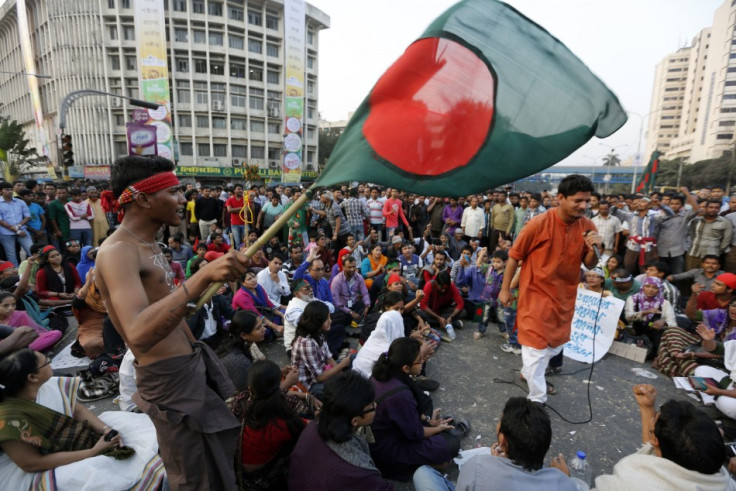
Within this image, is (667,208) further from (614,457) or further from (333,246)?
(333,246)

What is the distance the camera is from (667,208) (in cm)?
726

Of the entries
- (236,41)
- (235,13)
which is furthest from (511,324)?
(235,13)

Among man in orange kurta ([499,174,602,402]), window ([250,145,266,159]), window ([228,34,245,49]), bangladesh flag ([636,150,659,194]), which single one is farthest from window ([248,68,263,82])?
man in orange kurta ([499,174,602,402])

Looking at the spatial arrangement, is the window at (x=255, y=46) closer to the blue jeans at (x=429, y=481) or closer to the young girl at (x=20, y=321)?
the young girl at (x=20, y=321)

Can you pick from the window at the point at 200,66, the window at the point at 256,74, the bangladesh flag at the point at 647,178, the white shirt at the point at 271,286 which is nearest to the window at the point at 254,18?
the window at the point at 256,74

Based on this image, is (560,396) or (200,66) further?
(200,66)

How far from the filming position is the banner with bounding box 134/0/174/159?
32.5 metres

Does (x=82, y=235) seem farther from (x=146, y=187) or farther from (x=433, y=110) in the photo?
(x=433, y=110)

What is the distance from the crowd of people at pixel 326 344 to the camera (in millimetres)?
1632

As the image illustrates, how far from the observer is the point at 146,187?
1.57 m

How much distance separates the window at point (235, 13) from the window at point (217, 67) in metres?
4.75

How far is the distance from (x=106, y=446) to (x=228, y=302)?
2.94 metres

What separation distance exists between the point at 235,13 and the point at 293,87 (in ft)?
30.3

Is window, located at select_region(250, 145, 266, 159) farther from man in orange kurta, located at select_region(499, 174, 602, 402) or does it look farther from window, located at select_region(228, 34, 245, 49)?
man in orange kurta, located at select_region(499, 174, 602, 402)
